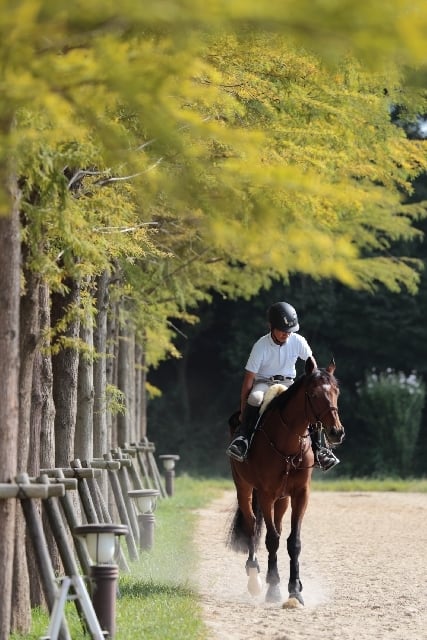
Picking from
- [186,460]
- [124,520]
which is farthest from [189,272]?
[186,460]

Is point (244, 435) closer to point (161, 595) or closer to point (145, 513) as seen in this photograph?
point (161, 595)

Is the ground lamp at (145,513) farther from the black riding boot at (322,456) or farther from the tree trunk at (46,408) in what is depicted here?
the tree trunk at (46,408)

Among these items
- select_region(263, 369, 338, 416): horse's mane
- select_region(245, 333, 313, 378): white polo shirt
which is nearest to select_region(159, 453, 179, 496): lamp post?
select_region(245, 333, 313, 378): white polo shirt

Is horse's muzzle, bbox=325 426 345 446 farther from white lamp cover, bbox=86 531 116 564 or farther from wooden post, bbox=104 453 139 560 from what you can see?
wooden post, bbox=104 453 139 560

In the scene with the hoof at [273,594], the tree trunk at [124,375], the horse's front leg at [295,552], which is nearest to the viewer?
the horse's front leg at [295,552]

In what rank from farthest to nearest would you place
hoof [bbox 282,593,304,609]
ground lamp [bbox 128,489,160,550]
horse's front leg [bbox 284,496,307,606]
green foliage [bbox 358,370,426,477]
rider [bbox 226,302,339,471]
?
green foliage [bbox 358,370,426,477], ground lamp [bbox 128,489,160,550], rider [bbox 226,302,339,471], horse's front leg [bbox 284,496,307,606], hoof [bbox 282,593,304,609]

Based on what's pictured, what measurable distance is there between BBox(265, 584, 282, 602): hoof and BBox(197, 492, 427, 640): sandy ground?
0.31 feet

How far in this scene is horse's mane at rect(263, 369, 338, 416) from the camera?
13211 millimetres

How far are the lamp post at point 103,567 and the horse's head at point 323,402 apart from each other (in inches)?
131

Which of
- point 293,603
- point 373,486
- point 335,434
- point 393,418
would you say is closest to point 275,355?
point 335,434

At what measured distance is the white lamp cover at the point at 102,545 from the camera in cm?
998

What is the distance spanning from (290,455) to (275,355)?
1079 mm

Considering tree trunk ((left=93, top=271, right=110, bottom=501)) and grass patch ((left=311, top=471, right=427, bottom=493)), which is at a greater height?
tree trunk ((left=93, top=271, right=110, bottom=501))

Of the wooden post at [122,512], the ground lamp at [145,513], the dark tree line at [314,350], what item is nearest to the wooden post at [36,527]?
the wooden post at [122,512]
